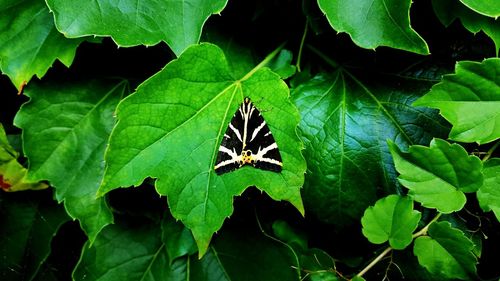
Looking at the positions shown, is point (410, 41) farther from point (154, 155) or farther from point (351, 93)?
point (154, 155)

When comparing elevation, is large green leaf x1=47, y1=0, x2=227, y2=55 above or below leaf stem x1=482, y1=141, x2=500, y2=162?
above

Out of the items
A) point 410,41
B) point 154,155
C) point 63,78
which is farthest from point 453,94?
point 63,78

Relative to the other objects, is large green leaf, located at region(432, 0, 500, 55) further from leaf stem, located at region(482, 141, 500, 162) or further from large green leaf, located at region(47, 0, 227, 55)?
large green leaf, located at region(47, 0, 227, 55)

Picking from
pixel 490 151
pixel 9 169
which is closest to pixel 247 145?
pixel 490 151

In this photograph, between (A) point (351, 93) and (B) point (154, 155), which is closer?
(B) point (154, 155)

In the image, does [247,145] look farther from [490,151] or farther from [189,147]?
[490,151]

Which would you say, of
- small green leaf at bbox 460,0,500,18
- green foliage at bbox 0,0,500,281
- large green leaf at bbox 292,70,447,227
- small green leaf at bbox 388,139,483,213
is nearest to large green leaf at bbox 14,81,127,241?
green foliage at bbox 0,0,500,281

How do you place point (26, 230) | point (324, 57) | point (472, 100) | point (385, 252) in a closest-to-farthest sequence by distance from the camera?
point (472, 100) → point (385, 252) → point (324, 57) → point (26, 230)
